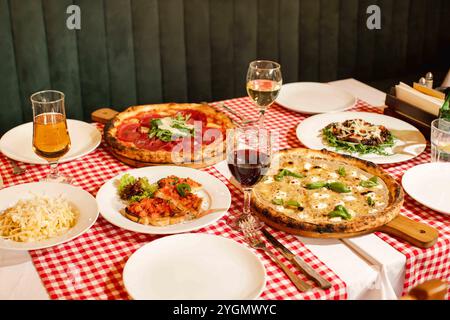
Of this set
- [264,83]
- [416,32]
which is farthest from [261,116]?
[416,32]

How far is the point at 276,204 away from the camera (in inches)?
67.2

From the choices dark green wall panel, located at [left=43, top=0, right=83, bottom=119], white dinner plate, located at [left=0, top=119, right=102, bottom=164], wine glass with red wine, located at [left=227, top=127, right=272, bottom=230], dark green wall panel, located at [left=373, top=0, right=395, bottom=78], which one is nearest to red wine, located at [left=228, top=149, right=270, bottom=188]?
wine glass with red wine, located at [left=227, top=127, right=272, bottom=230]

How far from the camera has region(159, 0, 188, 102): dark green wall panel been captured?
3.57m

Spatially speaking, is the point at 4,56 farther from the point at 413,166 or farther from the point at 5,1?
the point at 413,166

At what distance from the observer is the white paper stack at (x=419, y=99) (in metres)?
2.21

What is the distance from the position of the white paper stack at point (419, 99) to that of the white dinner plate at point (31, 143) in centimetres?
122

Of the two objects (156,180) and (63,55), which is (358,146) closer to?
(156,180)

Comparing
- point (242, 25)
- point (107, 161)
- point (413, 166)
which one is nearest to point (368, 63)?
point (242, 25)

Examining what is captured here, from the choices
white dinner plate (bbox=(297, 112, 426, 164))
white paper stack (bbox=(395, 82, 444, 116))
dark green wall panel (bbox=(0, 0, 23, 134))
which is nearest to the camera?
white dinner plate (bbox=(297, 112, 426, 164))

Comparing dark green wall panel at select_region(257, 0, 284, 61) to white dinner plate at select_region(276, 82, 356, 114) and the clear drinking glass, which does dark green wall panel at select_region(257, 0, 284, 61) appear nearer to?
white dinner plate at select_region(276, 82, 356, 114)

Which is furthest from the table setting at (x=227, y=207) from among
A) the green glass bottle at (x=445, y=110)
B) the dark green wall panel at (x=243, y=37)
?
the dark green wall panel at (x=243, y=37)

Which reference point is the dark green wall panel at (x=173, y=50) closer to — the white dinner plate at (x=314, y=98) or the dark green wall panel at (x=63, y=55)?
the dark green wall panel at (x=63, y=55)

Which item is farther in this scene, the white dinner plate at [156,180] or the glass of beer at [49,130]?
the glass of beer at [49,130]

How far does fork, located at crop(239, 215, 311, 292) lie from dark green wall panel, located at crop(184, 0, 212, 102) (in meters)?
2.24
